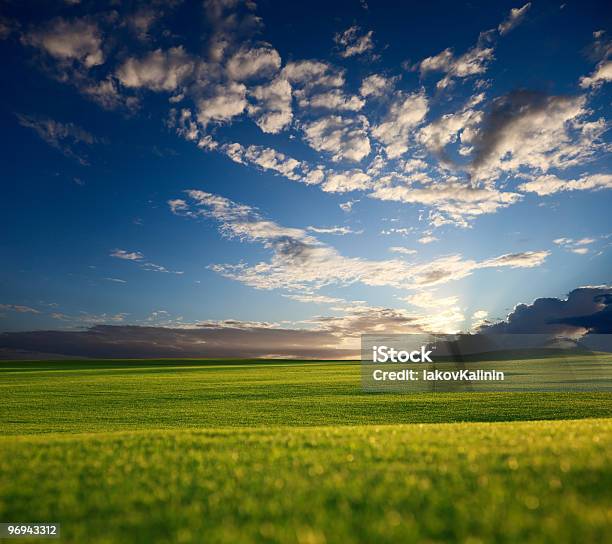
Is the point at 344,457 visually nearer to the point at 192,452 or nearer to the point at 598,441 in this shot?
the point at 192,452

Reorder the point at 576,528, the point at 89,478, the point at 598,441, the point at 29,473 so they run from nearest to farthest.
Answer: the point at 576,528
the point at 89,478
the point at 29,473
the point at 598,441

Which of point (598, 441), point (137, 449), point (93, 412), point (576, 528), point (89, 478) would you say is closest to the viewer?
point (576, 528)

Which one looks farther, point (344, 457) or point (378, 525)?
point (344, 457)

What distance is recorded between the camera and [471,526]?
4938mm

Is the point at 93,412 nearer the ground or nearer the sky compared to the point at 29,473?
nearer the ground

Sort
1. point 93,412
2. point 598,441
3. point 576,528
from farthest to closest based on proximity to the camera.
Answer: point 93,412 → point 598,441 → point 576,528

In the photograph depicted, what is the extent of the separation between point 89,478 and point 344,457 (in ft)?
15.4

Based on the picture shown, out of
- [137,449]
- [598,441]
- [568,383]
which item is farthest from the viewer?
[568,383]

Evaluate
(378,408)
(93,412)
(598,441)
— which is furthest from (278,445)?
(93,412)

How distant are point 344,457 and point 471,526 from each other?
3.43 m

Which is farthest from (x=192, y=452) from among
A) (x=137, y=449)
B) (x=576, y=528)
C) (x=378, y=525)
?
(x=576, y=528)

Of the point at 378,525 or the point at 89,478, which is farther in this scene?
the point at 89,478

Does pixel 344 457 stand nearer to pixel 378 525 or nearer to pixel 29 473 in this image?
pixel 378 525

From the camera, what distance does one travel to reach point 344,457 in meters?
8.09
